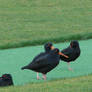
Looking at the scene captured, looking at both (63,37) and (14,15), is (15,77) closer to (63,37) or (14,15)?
(63,37)

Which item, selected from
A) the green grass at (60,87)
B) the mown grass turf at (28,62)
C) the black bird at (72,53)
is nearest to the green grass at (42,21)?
the mown grass turf at (28,62)

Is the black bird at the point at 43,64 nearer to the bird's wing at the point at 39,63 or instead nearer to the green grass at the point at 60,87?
the bird's wing at the point at 39,63

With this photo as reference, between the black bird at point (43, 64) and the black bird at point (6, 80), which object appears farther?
the black bird at point (43, 64)

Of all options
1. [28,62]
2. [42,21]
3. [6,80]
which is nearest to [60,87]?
[6,80]

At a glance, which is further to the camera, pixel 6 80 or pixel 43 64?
pixel 43 64

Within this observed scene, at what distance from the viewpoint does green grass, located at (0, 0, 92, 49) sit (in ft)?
40.5

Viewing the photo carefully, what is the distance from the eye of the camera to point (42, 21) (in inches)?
582

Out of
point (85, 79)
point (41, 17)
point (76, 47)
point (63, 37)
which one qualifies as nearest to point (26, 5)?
point (41, 17)

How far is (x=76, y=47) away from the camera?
31.3 feet

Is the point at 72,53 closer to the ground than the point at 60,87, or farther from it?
farther from it

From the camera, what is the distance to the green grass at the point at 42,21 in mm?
12352

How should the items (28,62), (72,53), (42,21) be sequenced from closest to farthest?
(72,53) < (28,62) < (42,21)

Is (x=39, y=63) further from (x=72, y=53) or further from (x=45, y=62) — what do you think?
(x=72, y=53)

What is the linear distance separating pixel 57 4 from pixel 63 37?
4.93 meters
